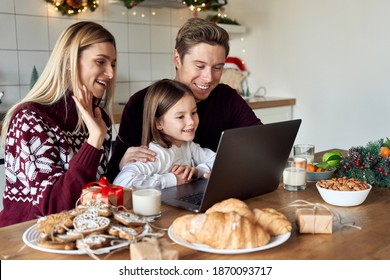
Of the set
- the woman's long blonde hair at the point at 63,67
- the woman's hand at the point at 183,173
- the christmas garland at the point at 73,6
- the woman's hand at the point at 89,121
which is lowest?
the woman's hand at the point at 183,173

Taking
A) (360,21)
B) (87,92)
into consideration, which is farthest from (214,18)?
(87,92)

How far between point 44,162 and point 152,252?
663 mm

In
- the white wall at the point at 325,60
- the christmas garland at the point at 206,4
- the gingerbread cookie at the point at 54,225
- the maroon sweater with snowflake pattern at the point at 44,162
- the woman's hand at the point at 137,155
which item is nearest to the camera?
the gingerbread cookie at the point at 54,225

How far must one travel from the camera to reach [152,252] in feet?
2.60

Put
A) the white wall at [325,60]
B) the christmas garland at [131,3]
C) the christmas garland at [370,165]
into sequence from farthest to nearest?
the white wall at [325,60] < the christmas garland at [131,3] < the christmas garland at [370,165]

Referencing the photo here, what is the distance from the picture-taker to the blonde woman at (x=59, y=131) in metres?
1.30

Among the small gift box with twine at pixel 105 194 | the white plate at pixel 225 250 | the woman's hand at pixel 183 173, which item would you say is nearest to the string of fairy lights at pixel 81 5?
the woman's hand at pixel 183 173

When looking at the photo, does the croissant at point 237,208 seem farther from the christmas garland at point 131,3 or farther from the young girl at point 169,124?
the christmas garland at point 131,3

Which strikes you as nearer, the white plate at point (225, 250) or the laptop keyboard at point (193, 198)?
the white plate at point (225, 250)

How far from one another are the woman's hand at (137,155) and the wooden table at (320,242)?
15.1 inches

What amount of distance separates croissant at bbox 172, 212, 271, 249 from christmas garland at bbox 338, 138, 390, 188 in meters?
0.67

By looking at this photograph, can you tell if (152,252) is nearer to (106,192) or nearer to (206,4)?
(106,192)

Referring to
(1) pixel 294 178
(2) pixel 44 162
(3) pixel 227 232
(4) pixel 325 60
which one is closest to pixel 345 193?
(1) pixel 294 178
